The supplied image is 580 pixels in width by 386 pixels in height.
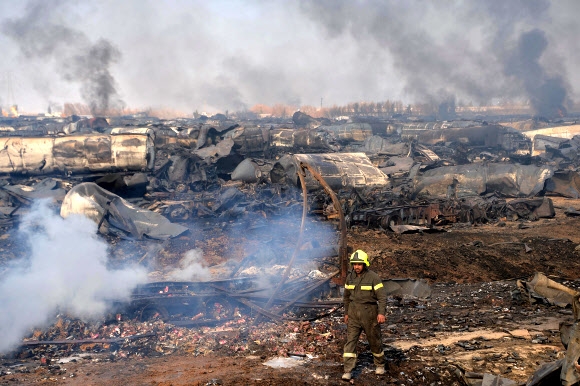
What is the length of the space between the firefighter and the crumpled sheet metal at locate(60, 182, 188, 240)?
23.5ft

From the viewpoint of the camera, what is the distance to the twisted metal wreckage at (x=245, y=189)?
7.59m

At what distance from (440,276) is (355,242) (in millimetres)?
2499

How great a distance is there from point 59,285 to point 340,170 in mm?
10658

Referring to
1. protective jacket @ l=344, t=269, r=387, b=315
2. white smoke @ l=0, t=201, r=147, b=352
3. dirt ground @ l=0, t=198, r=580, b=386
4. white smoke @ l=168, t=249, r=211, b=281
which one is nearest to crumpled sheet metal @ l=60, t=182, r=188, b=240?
white smoke @ l=168, t=249, r=211, b=281

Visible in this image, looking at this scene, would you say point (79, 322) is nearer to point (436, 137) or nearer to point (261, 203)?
point (261, 203)

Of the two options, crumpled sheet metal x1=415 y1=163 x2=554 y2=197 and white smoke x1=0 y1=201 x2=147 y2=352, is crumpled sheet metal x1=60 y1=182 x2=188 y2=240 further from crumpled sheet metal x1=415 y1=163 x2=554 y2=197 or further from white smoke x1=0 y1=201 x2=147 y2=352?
crumpled sheet metal x1=415 y1=163 x2=554 y2=197

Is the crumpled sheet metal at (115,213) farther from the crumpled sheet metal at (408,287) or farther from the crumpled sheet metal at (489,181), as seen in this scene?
the crumpled sheet metal at (489,181)

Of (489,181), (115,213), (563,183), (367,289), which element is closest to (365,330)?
(367,289)

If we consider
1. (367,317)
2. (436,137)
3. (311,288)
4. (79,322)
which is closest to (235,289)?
(311,288)

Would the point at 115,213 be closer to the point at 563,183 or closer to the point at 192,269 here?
the point at 192,269

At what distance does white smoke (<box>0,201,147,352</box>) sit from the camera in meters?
6.79

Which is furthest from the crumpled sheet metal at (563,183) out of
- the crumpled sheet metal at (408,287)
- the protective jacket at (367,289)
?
the protective jacket at (367,289)

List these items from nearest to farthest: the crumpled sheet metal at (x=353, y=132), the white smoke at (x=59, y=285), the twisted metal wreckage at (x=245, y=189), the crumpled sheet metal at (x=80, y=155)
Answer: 1. the white smoke at (x=59, y=285)
2. the twisted metal wreckage at (x=245, y=189)
3. the crumpled sheet metal at (x=80, y=155)
4. the crumpled sheet metal at (x=353, y=132)

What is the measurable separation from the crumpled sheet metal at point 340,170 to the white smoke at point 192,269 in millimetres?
5655
